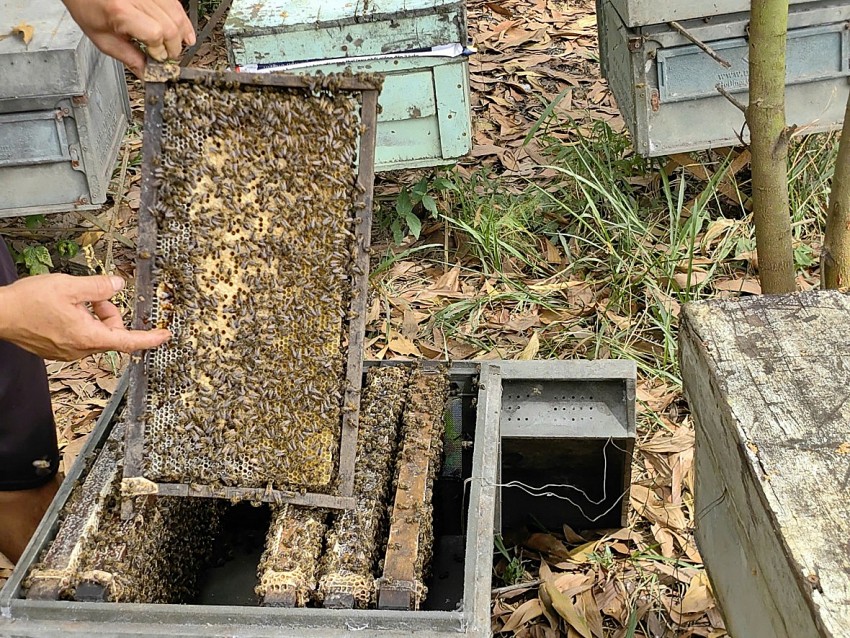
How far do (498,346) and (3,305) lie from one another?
2320mm

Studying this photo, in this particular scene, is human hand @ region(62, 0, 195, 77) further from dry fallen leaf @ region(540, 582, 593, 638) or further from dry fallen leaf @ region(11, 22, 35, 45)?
dry fallen leaf @ region(540, 582, 593, 638)

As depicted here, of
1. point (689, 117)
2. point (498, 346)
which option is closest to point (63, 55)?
point (498, 346)

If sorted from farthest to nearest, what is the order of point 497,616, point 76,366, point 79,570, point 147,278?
point 76,366, point 497,616, point 147,278, point 79,570

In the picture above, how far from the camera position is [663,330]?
12.2ft

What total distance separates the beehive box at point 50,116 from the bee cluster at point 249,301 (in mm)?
1661

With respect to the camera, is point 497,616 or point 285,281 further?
point 497,616

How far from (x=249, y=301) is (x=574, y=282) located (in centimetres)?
237

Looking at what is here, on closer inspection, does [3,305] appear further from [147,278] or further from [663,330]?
Answer: [663,330]

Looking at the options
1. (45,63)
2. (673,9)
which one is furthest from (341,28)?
(673,9)

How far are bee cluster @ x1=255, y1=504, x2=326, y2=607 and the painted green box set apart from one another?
217cm

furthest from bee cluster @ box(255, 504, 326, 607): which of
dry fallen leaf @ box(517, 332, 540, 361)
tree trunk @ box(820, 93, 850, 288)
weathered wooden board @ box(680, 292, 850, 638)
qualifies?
dry fallen leaf @ box(517, 332, 540, 361)

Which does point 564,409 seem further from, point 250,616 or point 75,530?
point 75,530

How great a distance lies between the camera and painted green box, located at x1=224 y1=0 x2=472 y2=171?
3619 millimetres

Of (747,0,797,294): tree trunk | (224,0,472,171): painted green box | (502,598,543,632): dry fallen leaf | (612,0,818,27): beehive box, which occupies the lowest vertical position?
(502,598,543,632): dry fallen leaf
